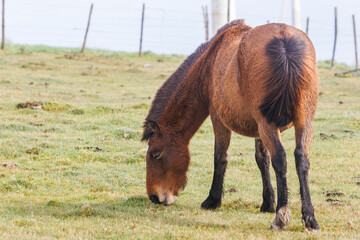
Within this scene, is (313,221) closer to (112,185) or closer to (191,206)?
(191,206)

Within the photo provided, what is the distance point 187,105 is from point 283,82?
6.34 ft

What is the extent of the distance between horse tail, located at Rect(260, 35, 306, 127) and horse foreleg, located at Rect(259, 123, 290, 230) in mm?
120

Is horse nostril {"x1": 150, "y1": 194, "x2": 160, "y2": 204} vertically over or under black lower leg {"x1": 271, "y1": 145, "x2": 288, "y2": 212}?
under

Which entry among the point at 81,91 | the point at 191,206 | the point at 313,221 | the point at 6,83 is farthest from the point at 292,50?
the point at 6,83

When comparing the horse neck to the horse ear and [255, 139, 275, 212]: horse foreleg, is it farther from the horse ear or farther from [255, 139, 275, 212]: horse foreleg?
[255, 139, 275, 212]: horse foreleg

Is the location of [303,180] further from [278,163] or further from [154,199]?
[154,199]

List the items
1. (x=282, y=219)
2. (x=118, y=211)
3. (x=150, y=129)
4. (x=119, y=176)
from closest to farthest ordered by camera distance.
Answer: (x=282, y=219), (x=118, y=211), (x=150, y=129), (x=119, y=176)

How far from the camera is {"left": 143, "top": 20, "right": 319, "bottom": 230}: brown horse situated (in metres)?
5.03

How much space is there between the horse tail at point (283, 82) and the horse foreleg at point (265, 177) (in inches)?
62.6

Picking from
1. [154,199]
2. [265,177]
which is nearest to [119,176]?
[154,199]

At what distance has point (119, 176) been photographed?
814 cm

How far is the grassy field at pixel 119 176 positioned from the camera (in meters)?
5.24

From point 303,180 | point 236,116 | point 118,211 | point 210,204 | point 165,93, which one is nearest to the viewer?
point 303,180

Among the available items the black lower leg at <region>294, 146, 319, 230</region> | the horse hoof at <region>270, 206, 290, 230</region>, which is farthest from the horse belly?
the horse hoof at <region>270, 206, 290, 230</region>
